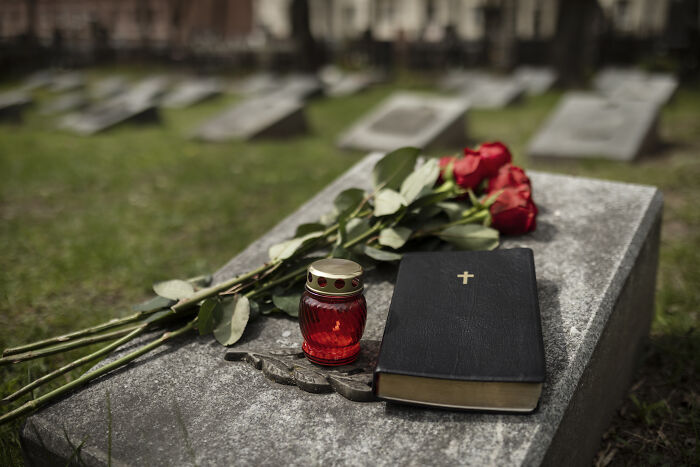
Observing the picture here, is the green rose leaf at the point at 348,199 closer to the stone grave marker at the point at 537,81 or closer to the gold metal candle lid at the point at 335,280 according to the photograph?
the gold metal candle lid at the point at 335,280

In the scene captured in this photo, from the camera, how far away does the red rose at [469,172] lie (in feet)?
5.63

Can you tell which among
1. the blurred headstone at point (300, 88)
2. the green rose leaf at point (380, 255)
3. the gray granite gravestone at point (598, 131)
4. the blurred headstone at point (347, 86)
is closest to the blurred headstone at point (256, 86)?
the blurred headstone at point (300, 88)

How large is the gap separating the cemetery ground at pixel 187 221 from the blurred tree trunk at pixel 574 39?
209 cm

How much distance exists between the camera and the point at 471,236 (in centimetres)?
160

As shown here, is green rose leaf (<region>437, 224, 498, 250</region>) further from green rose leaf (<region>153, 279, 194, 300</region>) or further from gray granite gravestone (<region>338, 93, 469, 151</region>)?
gray granite gravestone (<region>338, 93, 469, 151</region>)

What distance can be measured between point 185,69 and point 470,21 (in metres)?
9.39

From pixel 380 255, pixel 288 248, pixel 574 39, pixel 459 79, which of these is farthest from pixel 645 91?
pixel 288 248

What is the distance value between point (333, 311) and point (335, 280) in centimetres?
7

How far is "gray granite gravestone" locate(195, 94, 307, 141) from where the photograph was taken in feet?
19.1

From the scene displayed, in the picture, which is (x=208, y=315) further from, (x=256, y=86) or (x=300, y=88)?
(x=256, y=86)

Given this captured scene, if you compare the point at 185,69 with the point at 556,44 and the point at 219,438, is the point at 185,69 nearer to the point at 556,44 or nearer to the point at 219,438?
the point at 556,44

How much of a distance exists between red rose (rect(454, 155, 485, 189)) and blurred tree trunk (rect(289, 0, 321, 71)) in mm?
9054

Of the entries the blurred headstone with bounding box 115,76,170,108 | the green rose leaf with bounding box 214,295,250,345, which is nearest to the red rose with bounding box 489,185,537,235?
the green rose leaf with bounding box 214,295,250,345

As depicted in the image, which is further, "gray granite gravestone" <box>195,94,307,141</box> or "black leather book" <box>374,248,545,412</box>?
"gray granite gravestone" <box>195,94,307,141</box>
